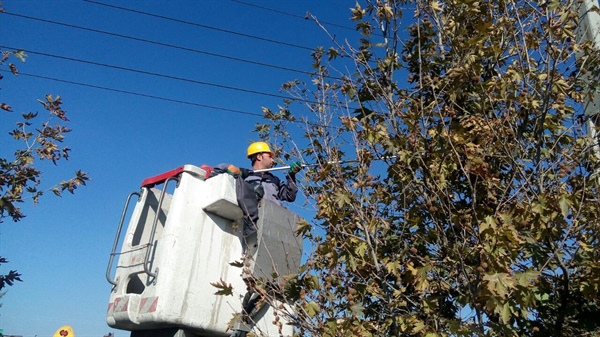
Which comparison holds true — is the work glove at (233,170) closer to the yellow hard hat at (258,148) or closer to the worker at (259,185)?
the worker at (259,185)

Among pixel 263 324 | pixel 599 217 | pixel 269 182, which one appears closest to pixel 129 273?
pixel 263 324

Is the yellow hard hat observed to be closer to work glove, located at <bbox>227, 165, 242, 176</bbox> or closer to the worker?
the worker

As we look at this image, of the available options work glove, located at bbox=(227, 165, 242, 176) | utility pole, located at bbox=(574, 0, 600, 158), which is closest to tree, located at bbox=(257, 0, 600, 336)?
utility pole, located at bbox=(574, 0, 600, 158)

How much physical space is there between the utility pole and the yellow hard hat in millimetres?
3342

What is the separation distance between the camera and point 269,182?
5.40m

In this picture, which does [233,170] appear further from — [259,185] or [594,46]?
[594,46]

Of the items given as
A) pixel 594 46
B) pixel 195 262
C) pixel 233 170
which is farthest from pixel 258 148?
pixel 594 46

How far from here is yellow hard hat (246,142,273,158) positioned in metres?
6.15

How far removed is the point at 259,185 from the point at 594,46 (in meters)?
3.02

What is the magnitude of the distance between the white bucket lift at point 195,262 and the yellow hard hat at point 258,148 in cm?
143

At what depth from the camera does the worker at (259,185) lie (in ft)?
14.6

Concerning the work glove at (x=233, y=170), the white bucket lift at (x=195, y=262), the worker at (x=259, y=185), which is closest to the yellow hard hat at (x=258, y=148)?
the worker at (x=259, y=185)

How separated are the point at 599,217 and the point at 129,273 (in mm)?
3623

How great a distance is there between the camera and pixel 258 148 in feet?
20.3
